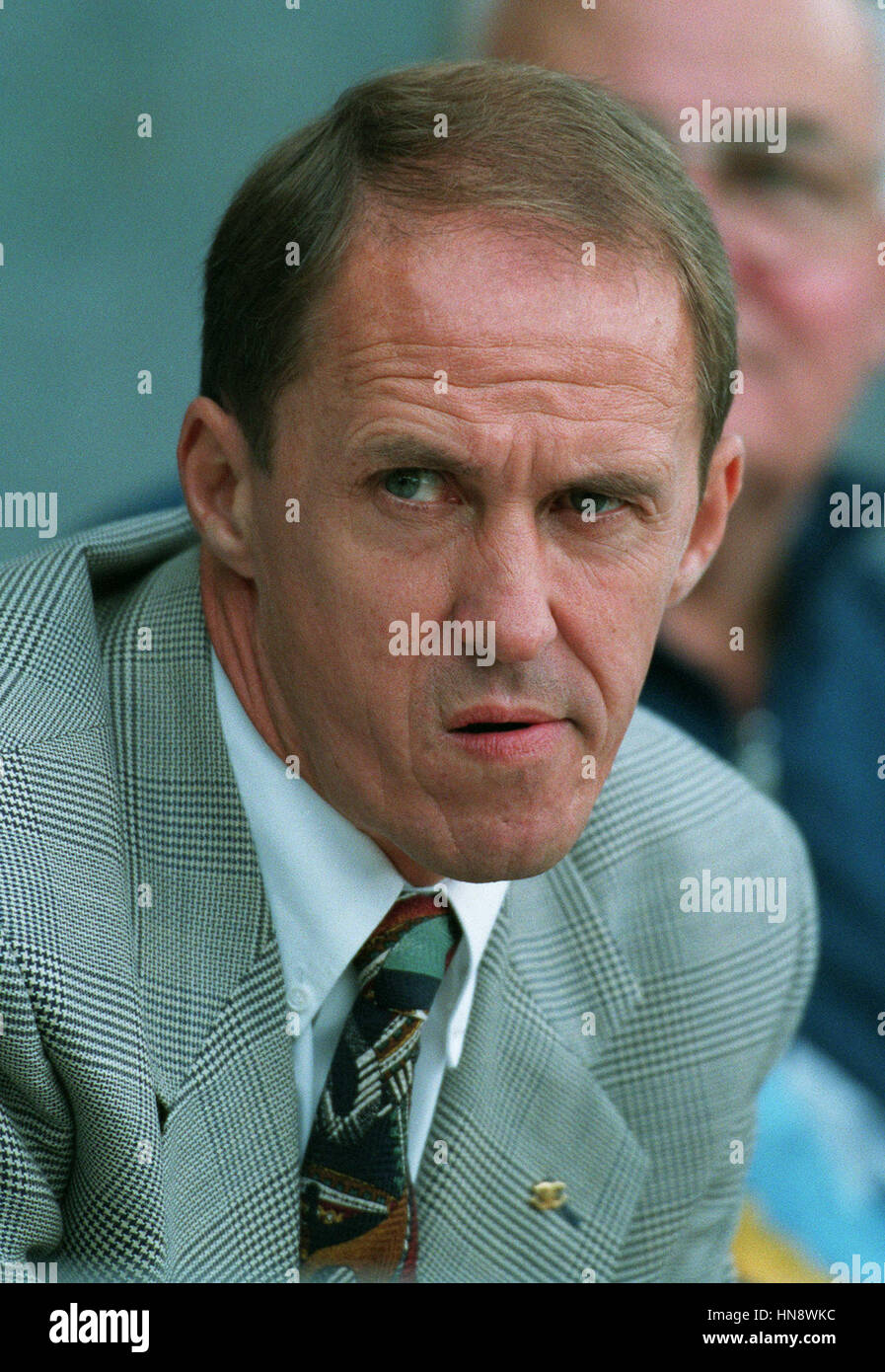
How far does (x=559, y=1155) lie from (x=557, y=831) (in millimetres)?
490

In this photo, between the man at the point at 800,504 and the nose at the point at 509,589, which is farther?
the man at the point at 800,504

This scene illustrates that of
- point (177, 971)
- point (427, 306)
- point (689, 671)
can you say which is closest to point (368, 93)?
point (427, 306)

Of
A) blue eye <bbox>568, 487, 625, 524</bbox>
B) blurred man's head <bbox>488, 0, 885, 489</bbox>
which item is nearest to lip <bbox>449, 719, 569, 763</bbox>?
blue eye <bbox>568, 487, 625, 524</bbox>

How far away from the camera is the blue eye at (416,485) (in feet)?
4.45

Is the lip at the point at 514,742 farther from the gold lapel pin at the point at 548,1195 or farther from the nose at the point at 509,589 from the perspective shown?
the gold lapel pin at the point at 548,1195

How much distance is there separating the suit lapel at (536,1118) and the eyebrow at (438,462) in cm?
54

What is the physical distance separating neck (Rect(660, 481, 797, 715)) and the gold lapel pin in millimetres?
1404

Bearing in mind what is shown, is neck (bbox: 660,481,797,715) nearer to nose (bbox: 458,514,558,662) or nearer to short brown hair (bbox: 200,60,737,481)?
short brown hair (bbox: 200,60,737,481)

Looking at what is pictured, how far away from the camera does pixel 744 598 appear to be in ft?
10.2

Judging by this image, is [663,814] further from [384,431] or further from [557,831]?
[384,431]

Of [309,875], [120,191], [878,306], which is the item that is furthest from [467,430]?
[878,306]

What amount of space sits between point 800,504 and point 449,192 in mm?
1947

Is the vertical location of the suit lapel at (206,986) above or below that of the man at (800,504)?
below

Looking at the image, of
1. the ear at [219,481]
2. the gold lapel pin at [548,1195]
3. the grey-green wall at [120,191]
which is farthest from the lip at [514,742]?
the grey-green wall at [120,191]
